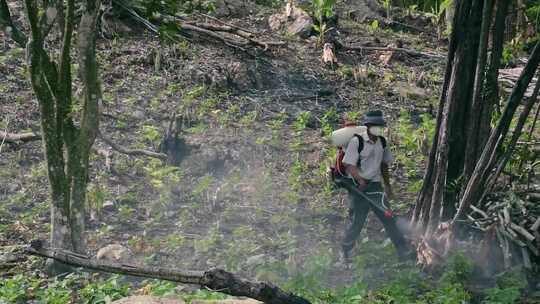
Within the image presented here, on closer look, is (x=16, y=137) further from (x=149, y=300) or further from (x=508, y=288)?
(x=508, y=288)

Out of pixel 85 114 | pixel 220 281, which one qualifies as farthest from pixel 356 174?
pixel 220 281

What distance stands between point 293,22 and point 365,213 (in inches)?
303

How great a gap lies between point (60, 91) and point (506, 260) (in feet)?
14.2

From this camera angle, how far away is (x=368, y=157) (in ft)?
26.5

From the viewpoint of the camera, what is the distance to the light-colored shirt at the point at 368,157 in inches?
314

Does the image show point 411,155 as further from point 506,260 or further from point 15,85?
point 15,85

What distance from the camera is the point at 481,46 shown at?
7.45 metres

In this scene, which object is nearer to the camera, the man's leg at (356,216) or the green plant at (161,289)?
the green plant at (161,289)

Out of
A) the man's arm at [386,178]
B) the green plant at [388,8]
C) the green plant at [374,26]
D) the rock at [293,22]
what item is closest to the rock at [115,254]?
the man's arm at [386,178]

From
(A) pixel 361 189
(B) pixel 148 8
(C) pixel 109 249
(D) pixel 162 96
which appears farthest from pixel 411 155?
(B) pixel 148 8

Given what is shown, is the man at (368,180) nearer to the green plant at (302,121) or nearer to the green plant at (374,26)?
the green plant at (302,121)

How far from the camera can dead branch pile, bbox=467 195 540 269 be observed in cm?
667

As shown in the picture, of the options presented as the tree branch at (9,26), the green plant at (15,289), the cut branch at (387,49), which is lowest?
the green plant at (15,289)

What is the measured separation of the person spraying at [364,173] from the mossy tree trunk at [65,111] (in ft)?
8.43
